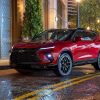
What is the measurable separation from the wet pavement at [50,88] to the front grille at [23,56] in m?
0.70

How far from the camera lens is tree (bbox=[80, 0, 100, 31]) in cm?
4709

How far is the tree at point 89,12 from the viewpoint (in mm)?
47094

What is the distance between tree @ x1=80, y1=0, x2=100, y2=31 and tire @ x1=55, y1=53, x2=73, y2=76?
105 feet

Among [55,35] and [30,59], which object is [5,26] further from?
[30,59]

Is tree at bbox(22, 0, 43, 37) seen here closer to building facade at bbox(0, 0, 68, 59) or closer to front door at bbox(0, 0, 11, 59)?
building facade at bbox(0, 0, 68, 59)

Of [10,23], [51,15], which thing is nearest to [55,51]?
[10,23]

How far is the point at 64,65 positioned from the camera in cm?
1493

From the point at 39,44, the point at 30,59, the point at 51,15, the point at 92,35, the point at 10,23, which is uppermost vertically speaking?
the point at 51,15

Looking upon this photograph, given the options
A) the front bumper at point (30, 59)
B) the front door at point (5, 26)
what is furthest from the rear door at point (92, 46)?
the front door at point (5, 26)

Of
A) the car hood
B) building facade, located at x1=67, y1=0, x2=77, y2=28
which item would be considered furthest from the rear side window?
building facade, located at x1=67, y1=0, x2=77, y2=28

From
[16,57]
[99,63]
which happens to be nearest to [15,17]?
[99,63]

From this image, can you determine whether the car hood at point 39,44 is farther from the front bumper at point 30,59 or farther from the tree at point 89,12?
the tree at point 89,12

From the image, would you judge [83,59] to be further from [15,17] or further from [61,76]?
[15,17]

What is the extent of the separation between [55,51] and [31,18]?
11.0 metres
